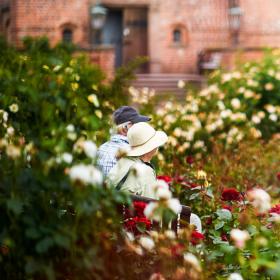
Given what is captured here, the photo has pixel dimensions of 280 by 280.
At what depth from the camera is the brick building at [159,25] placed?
23256 mm

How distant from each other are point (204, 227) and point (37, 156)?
8.98 feet

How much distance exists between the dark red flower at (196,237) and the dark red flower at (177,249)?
233 mm

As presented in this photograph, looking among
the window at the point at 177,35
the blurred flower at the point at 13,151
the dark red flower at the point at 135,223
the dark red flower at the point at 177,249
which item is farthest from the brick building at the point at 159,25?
the blurred flower at the point at 13,151

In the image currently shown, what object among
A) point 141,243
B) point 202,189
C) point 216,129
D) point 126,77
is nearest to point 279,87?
point 216,129

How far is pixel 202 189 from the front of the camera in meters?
5.89

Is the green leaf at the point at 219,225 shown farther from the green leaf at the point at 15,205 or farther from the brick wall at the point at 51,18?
the brick wall at the point at 51,18

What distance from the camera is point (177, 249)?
3668 millimetres

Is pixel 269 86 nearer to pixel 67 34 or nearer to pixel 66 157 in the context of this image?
pixel 66 157

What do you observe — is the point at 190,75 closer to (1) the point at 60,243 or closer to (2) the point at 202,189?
(2) the point at 202,189

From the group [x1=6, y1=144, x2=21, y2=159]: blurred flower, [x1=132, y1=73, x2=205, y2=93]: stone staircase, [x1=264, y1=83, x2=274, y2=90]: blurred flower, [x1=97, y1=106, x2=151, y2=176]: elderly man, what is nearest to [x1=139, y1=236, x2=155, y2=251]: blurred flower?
[x1=6, y1=144, x2=21, y2=159]: blurred flower

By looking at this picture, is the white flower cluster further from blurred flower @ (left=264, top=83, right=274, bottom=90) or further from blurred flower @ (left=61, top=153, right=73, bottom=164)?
blurred flower @ (left=264, top=83, right=274, bottom=90)

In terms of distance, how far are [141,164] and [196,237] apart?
3.41 feet

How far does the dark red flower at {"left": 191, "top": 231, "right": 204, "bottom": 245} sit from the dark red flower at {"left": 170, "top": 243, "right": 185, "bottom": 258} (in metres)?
0.23

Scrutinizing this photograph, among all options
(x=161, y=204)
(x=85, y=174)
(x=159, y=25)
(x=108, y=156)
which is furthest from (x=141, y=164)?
(x=159, y=25)
